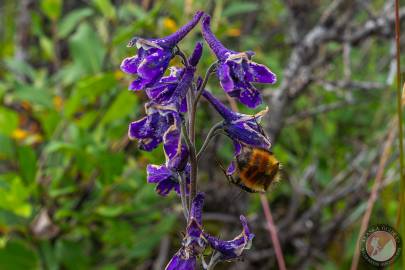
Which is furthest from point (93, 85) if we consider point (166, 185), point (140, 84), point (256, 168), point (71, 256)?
point (256, 168)

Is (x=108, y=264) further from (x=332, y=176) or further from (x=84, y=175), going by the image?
(x=332, y=176)

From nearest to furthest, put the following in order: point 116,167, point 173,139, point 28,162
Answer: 1. point 173,139
2. point 116,167
3. point 28,162

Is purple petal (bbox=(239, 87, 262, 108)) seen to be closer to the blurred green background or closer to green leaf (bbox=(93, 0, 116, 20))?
the blurred green background

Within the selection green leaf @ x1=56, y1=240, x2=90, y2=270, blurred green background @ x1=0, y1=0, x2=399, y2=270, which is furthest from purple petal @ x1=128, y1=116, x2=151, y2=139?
green leaf @ x1=56, y1=240, x2=90, y2=270

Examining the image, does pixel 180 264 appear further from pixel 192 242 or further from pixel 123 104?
pixel 123 104

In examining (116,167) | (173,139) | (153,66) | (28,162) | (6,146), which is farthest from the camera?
(6,146)

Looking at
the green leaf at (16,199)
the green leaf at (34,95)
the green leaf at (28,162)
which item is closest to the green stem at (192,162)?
the green leaf at (16,199)

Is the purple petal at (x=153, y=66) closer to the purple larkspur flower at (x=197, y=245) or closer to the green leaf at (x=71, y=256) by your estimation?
the purple larkspur flower at (x=197, y=245)
